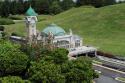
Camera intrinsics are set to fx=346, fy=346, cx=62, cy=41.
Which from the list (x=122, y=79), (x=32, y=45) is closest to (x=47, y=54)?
(x=32, y=45)

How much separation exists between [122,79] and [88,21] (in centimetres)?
5869

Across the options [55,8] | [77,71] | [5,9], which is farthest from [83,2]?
[77,71]

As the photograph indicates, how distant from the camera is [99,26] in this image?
123m

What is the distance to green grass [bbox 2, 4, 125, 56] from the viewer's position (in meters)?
106

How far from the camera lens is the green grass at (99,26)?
106 metres

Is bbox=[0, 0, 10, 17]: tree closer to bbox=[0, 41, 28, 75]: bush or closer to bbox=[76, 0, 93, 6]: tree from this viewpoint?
bbox=[76, 0, 93, 6]: tree

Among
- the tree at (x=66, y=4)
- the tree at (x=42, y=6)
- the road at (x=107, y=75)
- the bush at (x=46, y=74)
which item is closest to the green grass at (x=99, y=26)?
the road at (x=107, y=75)

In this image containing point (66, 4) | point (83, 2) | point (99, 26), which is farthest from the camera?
point (66, 4)

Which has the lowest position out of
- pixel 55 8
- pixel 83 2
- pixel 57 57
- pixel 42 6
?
pixel 57 57

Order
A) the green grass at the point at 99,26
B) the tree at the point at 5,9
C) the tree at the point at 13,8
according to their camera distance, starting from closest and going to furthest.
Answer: the green grass at the point at 99,26
the tree at the point at 5,9
the tree at the point at 13,8

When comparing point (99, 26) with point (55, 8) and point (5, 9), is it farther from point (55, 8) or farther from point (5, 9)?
point (5, 9)

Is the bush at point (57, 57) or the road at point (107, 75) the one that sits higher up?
the bush at point (57, 57)

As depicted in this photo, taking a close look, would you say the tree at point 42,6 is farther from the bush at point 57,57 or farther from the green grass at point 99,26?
the bush at point 57,57

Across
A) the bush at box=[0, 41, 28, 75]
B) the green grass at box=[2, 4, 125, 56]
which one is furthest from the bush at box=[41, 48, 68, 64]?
the green grass at box=[2, 4, 125, 56]
